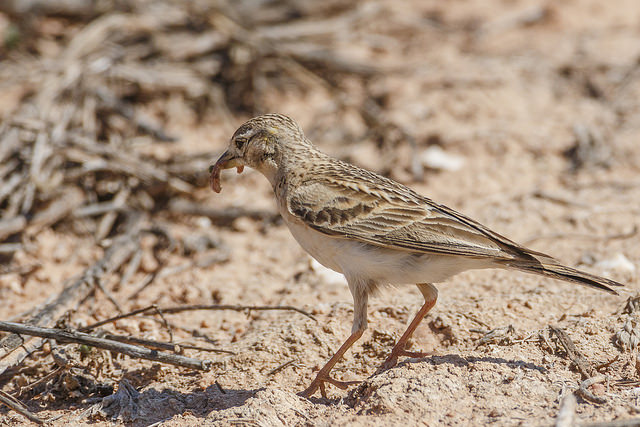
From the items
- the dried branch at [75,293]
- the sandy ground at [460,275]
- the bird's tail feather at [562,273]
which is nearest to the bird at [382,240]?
the bird's tail feather at [562,273]

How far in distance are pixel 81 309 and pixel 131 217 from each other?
1495mm

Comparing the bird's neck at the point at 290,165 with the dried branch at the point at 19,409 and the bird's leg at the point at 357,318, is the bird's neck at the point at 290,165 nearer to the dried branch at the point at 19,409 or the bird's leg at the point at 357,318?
the bird's leg at the point at 357,318

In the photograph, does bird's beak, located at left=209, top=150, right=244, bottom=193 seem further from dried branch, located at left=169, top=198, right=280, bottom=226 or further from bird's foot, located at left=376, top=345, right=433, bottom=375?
dried branch, located at left=169, top=198, right=280, bottom=226

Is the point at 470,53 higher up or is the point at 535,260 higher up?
the point at 470,53

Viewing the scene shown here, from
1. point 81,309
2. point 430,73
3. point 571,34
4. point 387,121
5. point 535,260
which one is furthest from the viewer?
point 571,34

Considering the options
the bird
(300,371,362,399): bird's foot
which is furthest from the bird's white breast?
(300,371,362,399): bird's foot

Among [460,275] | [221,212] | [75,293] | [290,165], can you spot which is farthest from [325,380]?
[221,212]

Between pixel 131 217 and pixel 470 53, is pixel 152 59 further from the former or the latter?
pixel 470 53

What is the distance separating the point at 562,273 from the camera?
4.33 meters

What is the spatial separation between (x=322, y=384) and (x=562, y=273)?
5.60 feet

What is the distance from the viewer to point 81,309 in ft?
19.5

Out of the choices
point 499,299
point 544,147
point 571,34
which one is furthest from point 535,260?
point 571,34

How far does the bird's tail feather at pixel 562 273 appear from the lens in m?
4.24

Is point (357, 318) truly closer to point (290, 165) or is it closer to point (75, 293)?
point (290, 165)
